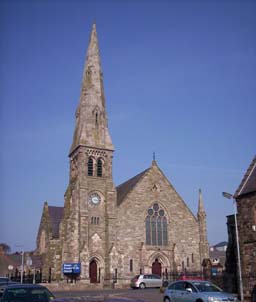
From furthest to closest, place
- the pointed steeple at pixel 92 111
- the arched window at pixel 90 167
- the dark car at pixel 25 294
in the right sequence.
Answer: the pointed steeple at pixel 92 111 → the arched window at pixel 90 167 → the dark car at pixel 25 294

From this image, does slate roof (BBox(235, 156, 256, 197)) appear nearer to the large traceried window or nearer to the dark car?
the dark car

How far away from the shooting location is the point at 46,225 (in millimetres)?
51719

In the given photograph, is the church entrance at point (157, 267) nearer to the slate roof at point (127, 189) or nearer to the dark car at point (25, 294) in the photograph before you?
the slate roof at point (127, 189)

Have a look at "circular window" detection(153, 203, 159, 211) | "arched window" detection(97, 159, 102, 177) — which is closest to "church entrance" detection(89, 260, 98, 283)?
"circular window" detection(153, 203, 159, 211)

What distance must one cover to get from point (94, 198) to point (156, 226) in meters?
7.90

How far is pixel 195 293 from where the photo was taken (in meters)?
18.4

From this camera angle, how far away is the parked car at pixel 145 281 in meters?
36.9

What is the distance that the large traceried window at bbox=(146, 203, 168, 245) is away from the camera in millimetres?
47031

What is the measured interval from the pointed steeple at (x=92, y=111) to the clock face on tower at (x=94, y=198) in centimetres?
553

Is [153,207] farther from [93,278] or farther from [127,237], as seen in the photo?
[93,278]

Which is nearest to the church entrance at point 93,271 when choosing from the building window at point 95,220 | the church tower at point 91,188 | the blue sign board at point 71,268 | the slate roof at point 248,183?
the church tower at point 91,188

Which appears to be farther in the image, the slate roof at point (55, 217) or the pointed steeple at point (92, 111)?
the slate roof at point (55, 217)

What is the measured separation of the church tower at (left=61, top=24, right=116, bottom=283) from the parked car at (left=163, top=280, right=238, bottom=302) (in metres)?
22.9

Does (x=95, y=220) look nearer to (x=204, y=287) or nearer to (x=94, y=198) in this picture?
(x=94, y=198)
